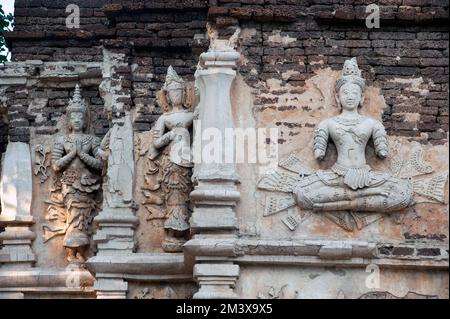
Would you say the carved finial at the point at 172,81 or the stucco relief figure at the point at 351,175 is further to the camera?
the carved finial at the point at 172,81

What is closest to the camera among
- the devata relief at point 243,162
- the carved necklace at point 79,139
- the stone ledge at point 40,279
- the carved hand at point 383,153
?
the devata relief at point 243,162

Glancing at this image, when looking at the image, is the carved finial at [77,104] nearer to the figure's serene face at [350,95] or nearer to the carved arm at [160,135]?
the carved arm at [160,135]

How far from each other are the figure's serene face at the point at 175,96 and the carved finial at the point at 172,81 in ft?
0.10

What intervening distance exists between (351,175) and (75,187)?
10.5ft

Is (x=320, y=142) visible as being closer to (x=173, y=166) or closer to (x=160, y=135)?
(x=173, y=166)

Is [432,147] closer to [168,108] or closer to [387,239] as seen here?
[387,239]

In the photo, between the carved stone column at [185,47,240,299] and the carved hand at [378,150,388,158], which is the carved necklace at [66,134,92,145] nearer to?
the carved stone column at [185,47,240,299]

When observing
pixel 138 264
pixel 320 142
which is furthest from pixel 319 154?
pixel 138 264

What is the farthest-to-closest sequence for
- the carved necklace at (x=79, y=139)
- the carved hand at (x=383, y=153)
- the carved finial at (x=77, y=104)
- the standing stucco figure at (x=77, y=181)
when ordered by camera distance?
the carved finial at (x=77, y=104), the carved necklace at (x=79, y=139), the standing stucco figure at (x=77, y=181), the carved hand at (x=383, y=153)

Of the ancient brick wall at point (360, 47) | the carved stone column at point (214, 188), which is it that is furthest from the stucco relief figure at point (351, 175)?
the carved stone column at point (214, 188)

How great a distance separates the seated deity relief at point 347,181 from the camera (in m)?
14.1

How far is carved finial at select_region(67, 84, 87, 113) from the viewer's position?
53.3 ft

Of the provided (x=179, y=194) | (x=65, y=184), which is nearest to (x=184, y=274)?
(x=179, y=194)

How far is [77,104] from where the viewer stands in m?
16.3
